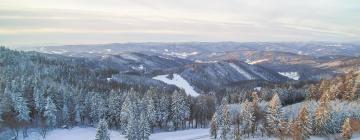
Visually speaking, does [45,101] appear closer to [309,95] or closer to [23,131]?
[23,131]

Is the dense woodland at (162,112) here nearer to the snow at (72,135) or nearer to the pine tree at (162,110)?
the pine tree at (162,110)

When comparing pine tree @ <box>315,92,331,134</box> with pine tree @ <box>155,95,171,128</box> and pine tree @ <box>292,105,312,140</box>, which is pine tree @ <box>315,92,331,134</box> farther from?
pine tree @ <box>155,95,171,128</box>

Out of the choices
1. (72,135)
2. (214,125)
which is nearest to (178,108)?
(214,125)

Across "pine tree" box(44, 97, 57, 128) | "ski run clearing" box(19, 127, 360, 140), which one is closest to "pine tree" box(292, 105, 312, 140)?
"ski run clearing" box(19, 127, 360, 140)

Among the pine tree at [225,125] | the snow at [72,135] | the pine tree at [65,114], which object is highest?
the pine tree at [225,125]

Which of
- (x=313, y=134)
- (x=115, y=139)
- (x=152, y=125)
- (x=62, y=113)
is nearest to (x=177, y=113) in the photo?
(x=152, y=125)

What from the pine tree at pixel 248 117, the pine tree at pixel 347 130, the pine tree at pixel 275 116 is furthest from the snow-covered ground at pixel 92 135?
the pine tree at pixel 347 130
